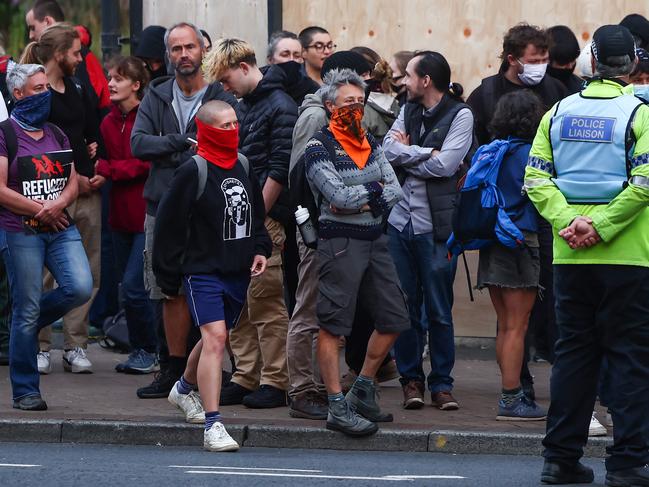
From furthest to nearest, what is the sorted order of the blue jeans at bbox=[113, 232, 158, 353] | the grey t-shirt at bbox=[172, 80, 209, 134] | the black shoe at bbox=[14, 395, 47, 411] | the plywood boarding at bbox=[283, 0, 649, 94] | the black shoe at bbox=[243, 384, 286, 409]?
the plywood boarding at bbox=[283, 0, 649, 94] → the blue jeans at bbox=[113, 232, 158, 353] → the grey t-shirt at bbox=[172, 80, 209, 134] → the black shoe at bbox=[243, 384, 286, 409] → the black shoe at bbox=[14, 395, 47, 411]

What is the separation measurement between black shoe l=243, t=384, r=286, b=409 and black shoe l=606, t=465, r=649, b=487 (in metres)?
2.92

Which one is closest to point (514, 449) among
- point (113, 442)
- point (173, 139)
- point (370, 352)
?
point (370, 352)

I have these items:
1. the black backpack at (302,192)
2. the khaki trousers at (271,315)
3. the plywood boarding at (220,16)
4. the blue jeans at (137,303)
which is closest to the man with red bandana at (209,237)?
the black backpack at (302,192)

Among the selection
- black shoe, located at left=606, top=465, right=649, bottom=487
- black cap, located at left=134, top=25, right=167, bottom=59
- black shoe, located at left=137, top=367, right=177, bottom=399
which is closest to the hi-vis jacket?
black shoe, located at left=606, top=465, right=649, bottom=487

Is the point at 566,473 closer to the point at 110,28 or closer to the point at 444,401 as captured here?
the point at 444,401

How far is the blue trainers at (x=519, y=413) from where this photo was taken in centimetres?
930

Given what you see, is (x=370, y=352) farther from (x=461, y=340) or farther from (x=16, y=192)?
(x=461, y=340)

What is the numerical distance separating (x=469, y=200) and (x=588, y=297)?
6.03 feet

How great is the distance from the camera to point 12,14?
14.9 meters

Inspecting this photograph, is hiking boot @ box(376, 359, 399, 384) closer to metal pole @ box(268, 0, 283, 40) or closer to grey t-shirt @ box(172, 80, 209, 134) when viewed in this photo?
grey t-shirt @ box(172, 80, 209, 134)

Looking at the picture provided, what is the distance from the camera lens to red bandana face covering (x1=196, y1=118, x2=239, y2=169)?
873 centimetres

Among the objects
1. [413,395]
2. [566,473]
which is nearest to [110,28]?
[413,395]

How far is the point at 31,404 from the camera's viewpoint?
945cm

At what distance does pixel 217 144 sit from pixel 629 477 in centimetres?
303
